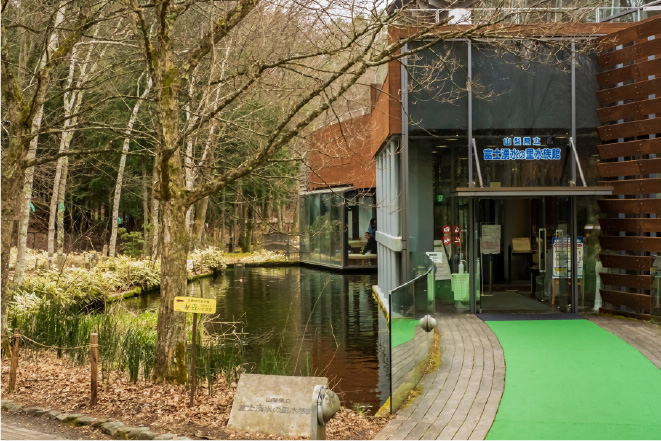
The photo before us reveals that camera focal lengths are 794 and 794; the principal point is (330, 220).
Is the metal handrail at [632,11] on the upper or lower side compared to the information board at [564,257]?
upper

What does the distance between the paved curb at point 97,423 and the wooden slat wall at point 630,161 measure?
30.8ft

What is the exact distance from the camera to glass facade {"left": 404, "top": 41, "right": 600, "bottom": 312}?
14.4 meters

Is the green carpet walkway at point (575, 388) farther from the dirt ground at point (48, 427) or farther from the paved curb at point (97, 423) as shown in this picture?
the dirt ground at point (48, 427)

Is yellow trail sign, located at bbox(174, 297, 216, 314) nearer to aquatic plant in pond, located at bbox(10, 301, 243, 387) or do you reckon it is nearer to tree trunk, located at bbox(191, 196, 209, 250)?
aquatic plant in pond, located at bbox(10, 301, 243, 387)

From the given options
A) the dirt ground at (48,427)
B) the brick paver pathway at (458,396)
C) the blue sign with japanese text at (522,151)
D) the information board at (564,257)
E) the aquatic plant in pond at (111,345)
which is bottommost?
the dirt ground at (48,427)

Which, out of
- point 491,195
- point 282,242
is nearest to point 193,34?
point 491,195

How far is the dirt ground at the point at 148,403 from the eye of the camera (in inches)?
287

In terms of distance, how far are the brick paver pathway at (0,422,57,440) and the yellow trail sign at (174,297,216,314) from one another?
1750 millimetres

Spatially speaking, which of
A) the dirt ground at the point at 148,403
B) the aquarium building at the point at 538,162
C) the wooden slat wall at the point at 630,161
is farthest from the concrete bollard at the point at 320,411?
the wooden slat wall at the point at 630,161

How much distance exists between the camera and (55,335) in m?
10.3

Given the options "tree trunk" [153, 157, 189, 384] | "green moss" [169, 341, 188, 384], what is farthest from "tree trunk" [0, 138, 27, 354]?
"green moss" [169, 341, 188, 384]

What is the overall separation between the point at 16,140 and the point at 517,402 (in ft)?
21.5

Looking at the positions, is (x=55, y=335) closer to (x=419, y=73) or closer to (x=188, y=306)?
(x=188, y=306)

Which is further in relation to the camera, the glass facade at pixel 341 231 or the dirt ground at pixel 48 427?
the glass facade at pixel 341 231
